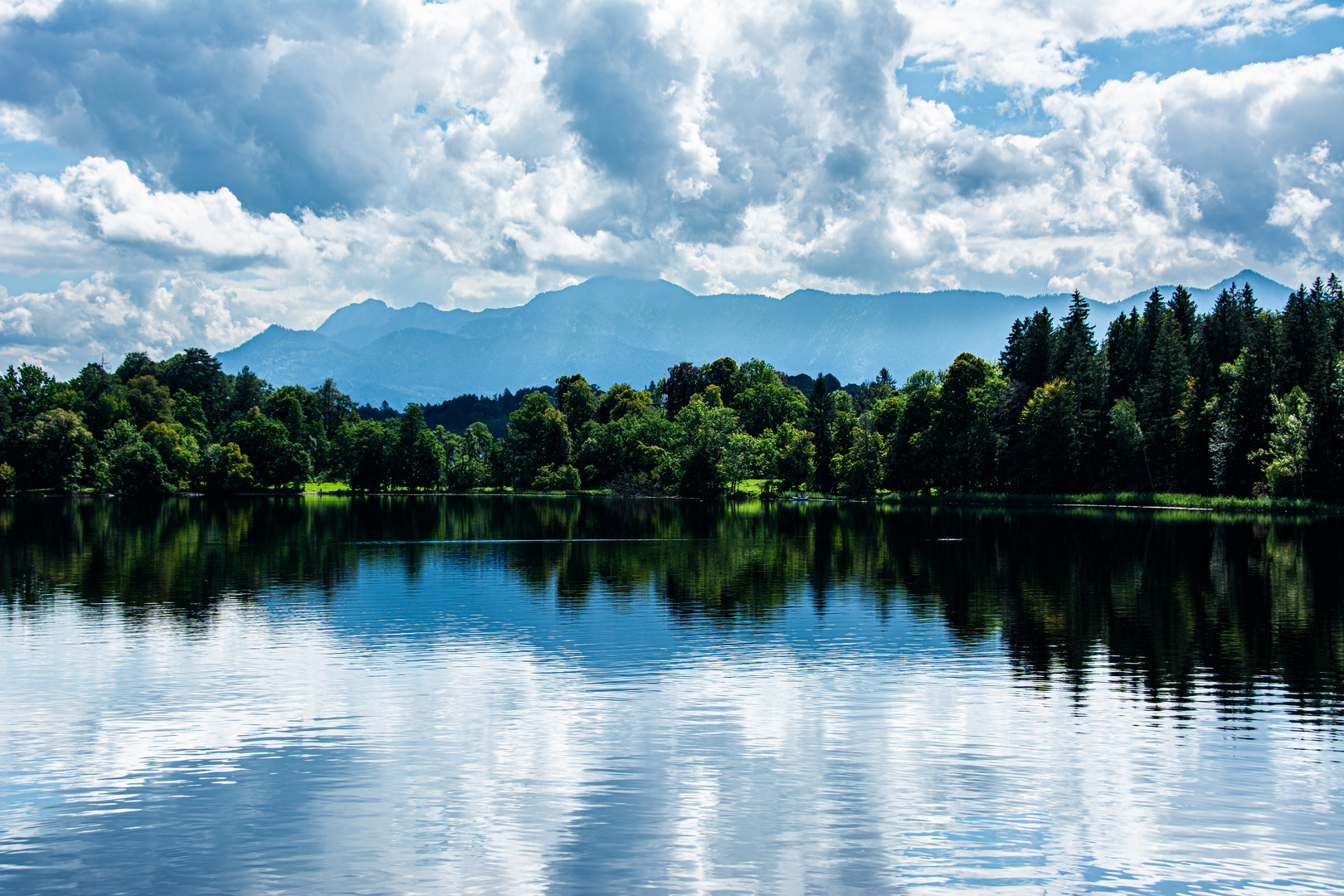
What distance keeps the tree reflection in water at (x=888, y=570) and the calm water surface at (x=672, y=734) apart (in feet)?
1.11

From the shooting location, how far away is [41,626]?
3067cm

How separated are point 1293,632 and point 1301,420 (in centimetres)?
7902

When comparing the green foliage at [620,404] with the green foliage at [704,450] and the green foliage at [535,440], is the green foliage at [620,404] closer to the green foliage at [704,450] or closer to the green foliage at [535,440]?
the green foliage at [535,440]

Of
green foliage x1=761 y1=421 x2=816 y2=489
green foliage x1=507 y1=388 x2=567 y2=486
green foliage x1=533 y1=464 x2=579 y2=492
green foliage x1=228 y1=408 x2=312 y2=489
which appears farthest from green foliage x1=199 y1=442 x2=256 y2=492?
green foliage x1=761 y1=421 x2=816 y2=489

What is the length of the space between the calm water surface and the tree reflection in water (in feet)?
1.11

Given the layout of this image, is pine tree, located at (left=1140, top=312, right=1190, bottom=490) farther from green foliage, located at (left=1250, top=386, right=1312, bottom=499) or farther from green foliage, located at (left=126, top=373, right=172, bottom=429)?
green foliage, located at (left=126, top=373, right=172, bottom=429)

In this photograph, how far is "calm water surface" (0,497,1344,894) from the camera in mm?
12852

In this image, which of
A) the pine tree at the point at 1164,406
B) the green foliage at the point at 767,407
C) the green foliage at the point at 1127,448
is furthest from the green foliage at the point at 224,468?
the pine tree at the point at 1164,406

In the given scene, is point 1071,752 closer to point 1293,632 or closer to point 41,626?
point 1293,632

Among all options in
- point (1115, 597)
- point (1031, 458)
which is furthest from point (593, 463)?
point (1115, 597)

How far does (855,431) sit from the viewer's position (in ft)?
465

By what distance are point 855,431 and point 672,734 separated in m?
127

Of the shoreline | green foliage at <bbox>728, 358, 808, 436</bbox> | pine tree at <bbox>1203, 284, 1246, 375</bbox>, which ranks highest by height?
pine tree at <bbox>1203, 284, 1246, 375</bbox>

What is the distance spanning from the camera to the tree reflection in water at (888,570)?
28.1 meters
